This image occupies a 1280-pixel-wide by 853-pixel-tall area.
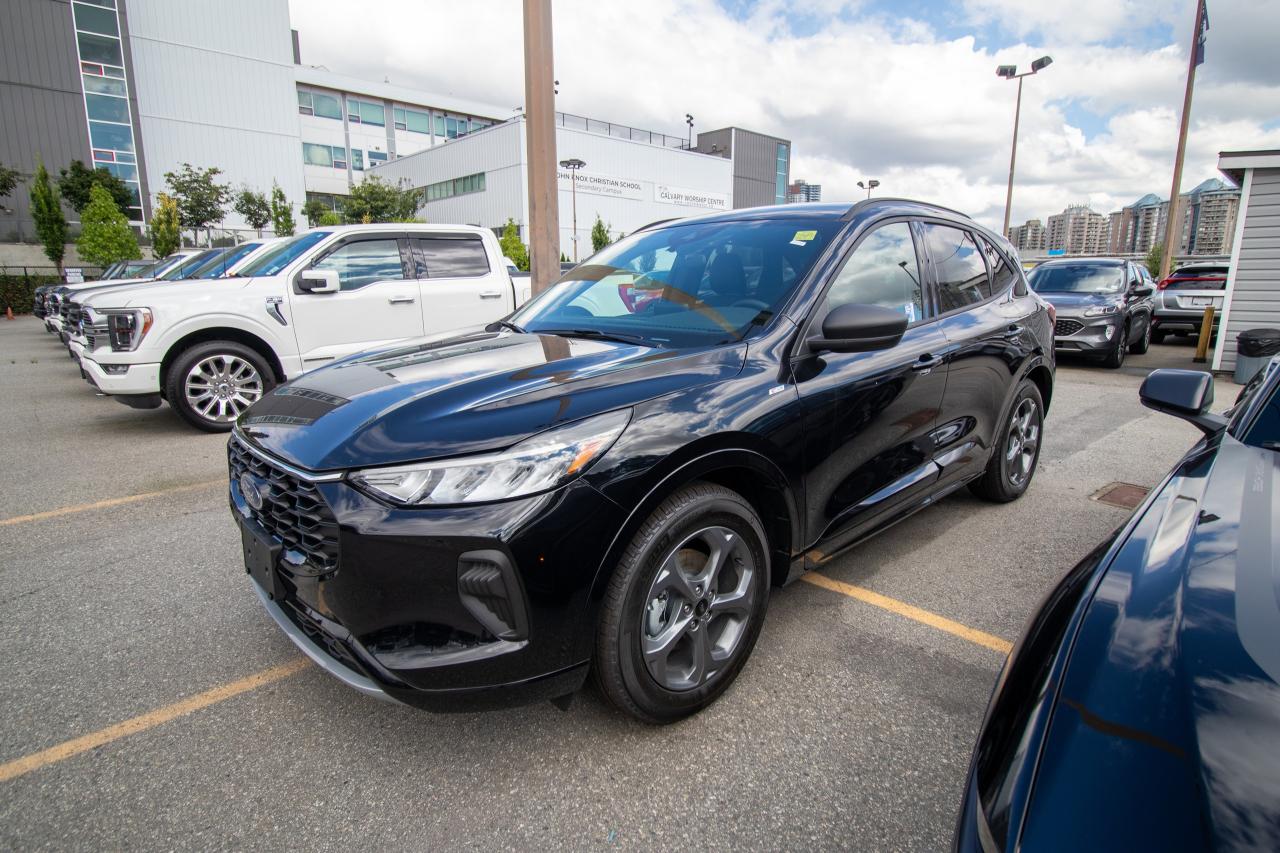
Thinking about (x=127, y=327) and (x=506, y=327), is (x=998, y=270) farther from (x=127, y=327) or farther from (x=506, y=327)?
(x=127, y=327)

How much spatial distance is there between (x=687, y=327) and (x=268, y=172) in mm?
53915

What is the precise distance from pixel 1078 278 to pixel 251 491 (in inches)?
509

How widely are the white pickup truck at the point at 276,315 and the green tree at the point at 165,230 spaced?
94.1 ft

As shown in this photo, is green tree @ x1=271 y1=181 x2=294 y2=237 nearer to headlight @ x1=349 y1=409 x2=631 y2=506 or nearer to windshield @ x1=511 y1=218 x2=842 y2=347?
windshield @ x1=511 y1=218 x2=842 y2=347

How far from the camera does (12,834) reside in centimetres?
186

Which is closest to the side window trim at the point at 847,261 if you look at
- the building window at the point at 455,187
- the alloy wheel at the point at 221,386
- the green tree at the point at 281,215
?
the alloy wheel at the point at 221,386

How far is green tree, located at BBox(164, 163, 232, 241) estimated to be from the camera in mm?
37750

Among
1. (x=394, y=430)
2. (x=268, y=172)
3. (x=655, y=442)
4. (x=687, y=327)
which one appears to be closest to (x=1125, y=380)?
(x=687, y=327)

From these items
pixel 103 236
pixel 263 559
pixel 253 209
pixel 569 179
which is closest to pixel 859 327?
pixel 263 559

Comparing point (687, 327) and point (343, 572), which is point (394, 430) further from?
point (687, 327)

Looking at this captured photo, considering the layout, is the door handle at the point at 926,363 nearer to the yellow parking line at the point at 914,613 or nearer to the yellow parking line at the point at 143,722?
the yellow parking line at the point at 914,613

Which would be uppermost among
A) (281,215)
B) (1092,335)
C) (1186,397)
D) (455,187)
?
(455,187)

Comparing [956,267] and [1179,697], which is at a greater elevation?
[956,267]

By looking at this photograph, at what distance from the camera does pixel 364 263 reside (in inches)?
278
